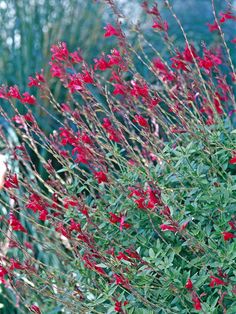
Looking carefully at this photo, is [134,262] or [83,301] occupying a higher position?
[134,262]

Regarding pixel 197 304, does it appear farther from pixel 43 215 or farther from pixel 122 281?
pixel 43 215

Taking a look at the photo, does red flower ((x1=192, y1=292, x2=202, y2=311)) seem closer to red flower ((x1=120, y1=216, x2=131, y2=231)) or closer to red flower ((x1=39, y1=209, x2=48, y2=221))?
red flower ((x1=120, y1=216, x2=131, y2=231))

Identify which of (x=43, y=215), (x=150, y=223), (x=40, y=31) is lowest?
(x=40, y=31)

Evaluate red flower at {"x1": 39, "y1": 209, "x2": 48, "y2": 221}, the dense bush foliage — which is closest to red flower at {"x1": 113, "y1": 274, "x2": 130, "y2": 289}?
the dense bush foliage

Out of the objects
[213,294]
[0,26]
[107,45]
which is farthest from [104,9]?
[213,294]

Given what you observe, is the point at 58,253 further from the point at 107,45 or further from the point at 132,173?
the point at 107,45

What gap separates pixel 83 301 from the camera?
293 centimetres

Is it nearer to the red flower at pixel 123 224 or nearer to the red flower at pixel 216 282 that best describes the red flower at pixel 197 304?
the red flower at pixel 216 282

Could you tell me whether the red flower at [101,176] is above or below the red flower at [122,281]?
above

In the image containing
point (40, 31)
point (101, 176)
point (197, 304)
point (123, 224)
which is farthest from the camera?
point (40, 31)

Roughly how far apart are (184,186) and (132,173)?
0.26 m

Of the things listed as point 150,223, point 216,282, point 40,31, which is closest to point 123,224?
point 150,223

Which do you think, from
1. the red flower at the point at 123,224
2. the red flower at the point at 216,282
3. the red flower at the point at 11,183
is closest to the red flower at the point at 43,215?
the red flower at the point at 11,183

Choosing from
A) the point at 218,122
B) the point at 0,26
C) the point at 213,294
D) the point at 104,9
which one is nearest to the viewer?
the point at 213,294
